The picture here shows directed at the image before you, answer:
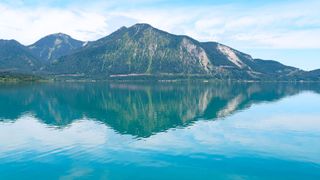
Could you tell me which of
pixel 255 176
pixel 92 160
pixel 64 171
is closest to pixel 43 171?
pixel 64 171

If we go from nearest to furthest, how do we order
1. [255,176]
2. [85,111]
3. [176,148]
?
[255,176], [176,148], [85,111]

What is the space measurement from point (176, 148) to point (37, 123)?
222 ft

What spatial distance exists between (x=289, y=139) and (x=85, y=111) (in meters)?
103

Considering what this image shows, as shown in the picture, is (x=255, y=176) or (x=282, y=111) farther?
(x=282, y=111)

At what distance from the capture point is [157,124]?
135125 mm

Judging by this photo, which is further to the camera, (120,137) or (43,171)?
(120,137)

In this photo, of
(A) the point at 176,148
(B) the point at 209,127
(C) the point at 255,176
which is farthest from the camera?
(B) the point at 209,127

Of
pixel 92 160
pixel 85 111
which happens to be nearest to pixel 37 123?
pixel 85 111

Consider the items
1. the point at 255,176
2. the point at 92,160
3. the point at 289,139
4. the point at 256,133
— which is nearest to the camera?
the point at 255,176

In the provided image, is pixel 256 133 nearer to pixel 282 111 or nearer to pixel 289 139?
pixel 289 139

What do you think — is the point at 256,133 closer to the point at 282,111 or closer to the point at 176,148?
the point at 176,148

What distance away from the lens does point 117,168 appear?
75.5 m

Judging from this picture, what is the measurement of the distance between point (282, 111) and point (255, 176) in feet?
383

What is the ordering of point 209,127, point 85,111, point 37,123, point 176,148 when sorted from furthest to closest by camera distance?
point 85,111
point 37,123
point 209,127
point 176,148
